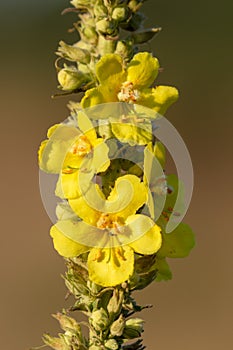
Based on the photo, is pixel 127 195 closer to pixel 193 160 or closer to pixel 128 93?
pixel 128 93

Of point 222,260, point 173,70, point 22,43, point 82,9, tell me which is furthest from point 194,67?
point 82,9

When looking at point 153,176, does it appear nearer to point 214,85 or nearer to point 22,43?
point 214,85

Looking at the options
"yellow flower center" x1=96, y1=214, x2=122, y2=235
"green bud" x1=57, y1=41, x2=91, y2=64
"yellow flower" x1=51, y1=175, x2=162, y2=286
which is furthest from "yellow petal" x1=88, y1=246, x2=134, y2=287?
"green bud" x1=57, y1=41, x2=91, y2=64

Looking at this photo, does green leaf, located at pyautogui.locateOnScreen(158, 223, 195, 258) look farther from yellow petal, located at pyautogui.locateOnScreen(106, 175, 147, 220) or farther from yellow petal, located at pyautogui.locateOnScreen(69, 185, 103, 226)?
yellow petal, located at pyautogui.locateOnScreen(69, 185, 103, 226)

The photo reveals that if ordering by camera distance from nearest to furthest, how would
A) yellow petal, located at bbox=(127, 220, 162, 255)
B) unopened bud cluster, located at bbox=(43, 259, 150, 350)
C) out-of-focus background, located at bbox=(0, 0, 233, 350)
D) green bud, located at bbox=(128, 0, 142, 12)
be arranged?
yellow petal, located at bbox=(127, 220, 162, 255) → unopened bud cluster, located at bbox=(43, 259, 150, 350) → green bud, located at bbox=(128, 0, 142, 12) → out-of-focus background, located at bbox=(0, 0, 233, 350)

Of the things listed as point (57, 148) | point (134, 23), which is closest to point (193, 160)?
point (134, 23)
